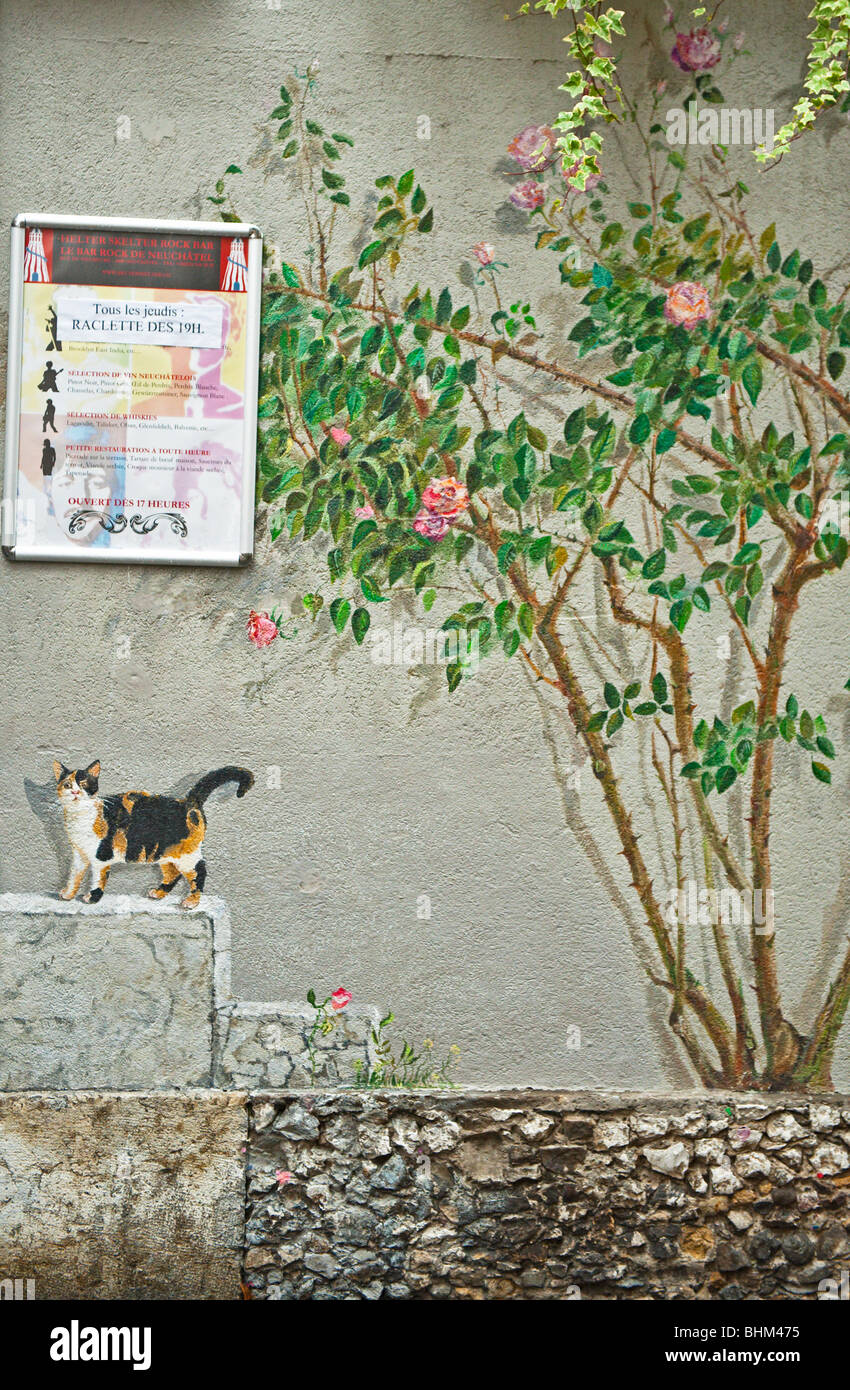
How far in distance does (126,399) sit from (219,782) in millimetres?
1432

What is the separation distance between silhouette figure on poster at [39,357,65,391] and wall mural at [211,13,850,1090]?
76 centimetres

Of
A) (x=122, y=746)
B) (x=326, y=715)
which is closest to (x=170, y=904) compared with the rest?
(x=122, y=746)

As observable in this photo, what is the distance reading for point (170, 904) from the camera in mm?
4211

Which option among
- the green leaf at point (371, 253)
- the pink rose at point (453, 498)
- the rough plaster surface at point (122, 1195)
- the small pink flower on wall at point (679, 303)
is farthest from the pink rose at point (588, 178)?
the rough plaster surface at point (122, 1195)

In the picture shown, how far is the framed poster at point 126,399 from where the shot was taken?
13.9 ft

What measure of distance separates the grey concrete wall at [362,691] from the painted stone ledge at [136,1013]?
0.35ft

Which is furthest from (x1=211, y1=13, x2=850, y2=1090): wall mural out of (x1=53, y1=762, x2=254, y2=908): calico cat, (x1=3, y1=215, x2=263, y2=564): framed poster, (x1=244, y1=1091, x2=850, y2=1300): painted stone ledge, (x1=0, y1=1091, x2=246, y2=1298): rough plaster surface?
(x1=0, y1=1091, x2=246, y2=1298): rough plaster surface

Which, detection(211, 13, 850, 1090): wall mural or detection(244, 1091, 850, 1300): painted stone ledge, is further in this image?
detection(211, 13, 850, 1090): wall mural

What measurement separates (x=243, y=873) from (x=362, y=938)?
0.49 meters

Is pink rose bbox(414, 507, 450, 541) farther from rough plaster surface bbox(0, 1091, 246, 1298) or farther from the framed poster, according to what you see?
rough plaster surface bbox(0, 1091, 246, 1298)

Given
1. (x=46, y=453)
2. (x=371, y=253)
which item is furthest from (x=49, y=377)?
(x=371, y=253)

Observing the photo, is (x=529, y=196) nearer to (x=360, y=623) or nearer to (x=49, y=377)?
(x=360, y=623)

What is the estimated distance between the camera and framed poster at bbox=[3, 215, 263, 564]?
4250 mm

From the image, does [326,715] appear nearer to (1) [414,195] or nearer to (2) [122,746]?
(2) [122,746]
